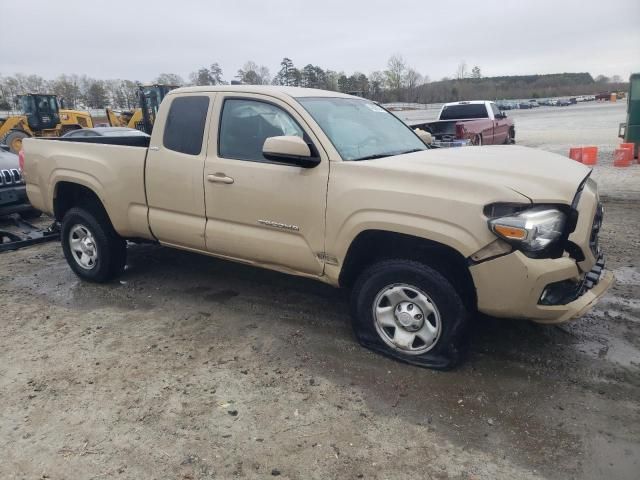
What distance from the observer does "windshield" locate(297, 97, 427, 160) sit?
149 inches

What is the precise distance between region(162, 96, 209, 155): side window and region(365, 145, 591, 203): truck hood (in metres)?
1.65

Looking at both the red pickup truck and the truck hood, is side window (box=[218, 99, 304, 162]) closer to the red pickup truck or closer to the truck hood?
the truck hood

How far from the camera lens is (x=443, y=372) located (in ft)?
11.3

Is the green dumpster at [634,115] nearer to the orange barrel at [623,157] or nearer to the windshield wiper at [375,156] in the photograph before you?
the orange barrel at [623,157]

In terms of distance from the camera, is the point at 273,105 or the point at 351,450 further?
the point at 273,105

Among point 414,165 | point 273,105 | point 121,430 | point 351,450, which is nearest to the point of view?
point 351,450

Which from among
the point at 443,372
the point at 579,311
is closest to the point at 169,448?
the point at 443,372

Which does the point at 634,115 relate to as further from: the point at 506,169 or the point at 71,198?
the point at 71,198

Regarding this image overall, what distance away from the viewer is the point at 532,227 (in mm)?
2891

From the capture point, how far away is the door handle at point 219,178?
4012mm

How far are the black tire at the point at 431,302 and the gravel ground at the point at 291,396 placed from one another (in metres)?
0.10

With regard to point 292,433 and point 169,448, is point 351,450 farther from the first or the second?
point 169,448

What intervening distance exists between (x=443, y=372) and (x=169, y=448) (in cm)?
183

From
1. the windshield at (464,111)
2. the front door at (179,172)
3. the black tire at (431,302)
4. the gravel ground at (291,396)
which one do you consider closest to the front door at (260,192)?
the front door at (179,172)
